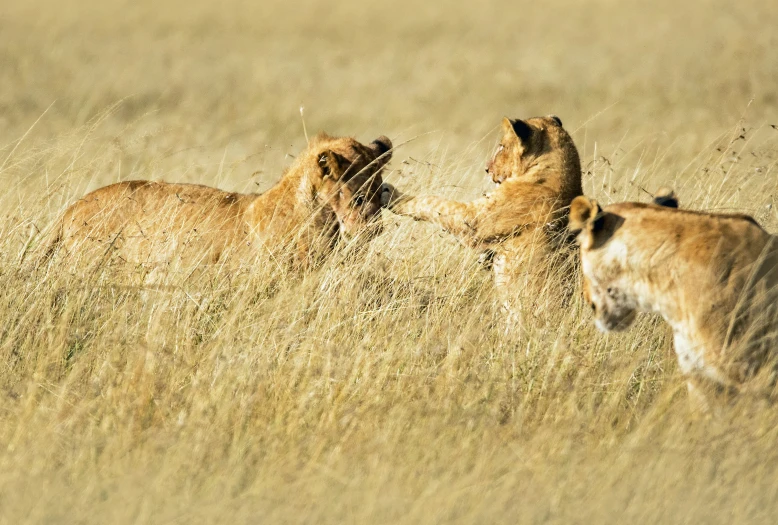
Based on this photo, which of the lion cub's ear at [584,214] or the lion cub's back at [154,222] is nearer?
the lion cub's ear at [584,214]

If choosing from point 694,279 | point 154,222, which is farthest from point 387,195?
point 694,279

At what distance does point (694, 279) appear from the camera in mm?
4543

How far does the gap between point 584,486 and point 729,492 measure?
57 cm

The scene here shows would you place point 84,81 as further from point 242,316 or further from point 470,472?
point 470,472

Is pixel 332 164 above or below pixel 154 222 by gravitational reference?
above

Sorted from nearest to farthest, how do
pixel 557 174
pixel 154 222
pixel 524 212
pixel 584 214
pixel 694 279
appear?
1. pixel 694 279
2. pixel 584 214
3. pixel 524 212
4. pixel 557 174
5. pixel 154 222

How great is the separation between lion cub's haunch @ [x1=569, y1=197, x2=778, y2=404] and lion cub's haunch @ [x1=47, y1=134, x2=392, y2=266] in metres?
1.84

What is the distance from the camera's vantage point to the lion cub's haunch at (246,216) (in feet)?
20.8

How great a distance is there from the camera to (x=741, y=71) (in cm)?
2262

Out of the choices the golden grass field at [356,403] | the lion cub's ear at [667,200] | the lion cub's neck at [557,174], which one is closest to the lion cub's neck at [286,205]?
the golden grass field at [356,403]

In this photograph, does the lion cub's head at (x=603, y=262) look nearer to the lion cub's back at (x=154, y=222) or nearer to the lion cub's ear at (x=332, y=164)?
the lion cub's ear at (x=332, y=164)

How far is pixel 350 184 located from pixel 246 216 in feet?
2.33

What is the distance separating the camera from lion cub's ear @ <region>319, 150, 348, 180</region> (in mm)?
6332

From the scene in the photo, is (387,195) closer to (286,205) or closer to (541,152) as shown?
(286,205)
